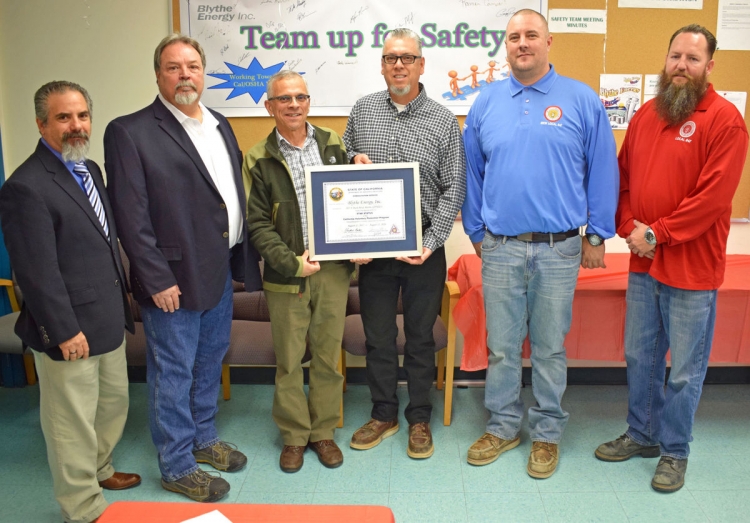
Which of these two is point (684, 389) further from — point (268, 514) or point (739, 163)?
point (268, 514)

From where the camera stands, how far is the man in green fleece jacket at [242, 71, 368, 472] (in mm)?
2688

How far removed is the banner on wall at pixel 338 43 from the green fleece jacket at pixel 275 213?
1173 mm

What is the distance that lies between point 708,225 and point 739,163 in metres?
0.28

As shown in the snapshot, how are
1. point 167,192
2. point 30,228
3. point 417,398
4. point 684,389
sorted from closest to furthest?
point 30,228
point 167,192
point 684,389
point 417,398

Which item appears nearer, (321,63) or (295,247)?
(295,247)

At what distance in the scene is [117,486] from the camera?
2764 mm

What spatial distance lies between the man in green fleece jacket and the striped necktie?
0.61 metres

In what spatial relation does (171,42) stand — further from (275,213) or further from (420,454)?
(420,454)

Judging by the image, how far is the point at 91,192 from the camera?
2.39 m

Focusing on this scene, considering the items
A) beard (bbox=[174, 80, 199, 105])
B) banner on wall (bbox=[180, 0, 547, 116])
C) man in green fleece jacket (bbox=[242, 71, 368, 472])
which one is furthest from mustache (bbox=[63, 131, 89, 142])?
banner on wall (bbox=[180, 0, 547, 116])

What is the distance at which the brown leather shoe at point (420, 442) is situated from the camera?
9.95ft

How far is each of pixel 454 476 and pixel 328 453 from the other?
611 mm

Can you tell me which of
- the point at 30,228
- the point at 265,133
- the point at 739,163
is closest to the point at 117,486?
the point at 30,228

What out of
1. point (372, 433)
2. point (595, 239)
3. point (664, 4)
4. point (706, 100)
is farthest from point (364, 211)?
point (664, 4)
